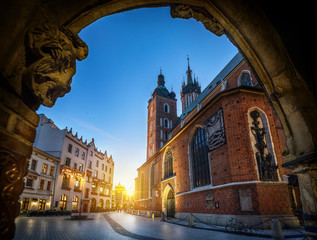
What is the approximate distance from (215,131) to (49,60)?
49.7ft

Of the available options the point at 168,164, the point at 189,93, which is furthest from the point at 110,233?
the point at 189,93

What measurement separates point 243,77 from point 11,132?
2286 cm

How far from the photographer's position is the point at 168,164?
26.2 metres

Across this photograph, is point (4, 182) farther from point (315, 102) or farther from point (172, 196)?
point (172, 196)

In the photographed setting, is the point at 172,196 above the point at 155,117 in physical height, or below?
below

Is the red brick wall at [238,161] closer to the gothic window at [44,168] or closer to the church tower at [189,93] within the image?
the gothic window at [44,168]

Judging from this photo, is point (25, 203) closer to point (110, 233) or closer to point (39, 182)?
point (39, 182)

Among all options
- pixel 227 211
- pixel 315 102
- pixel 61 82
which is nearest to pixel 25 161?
pixel 61 82

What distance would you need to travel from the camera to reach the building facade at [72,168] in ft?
94.7

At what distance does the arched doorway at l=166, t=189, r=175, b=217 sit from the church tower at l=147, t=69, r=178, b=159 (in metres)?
16.7

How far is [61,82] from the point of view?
187 centimetres

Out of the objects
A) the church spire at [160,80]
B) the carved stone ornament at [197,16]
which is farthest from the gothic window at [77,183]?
the carved stone ornament at [197,16]

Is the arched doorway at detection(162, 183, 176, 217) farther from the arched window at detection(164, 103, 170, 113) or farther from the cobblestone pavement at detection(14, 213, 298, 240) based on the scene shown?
the arched window at detection(164, 103, 170, 113)

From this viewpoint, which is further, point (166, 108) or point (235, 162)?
point (166, 108)
